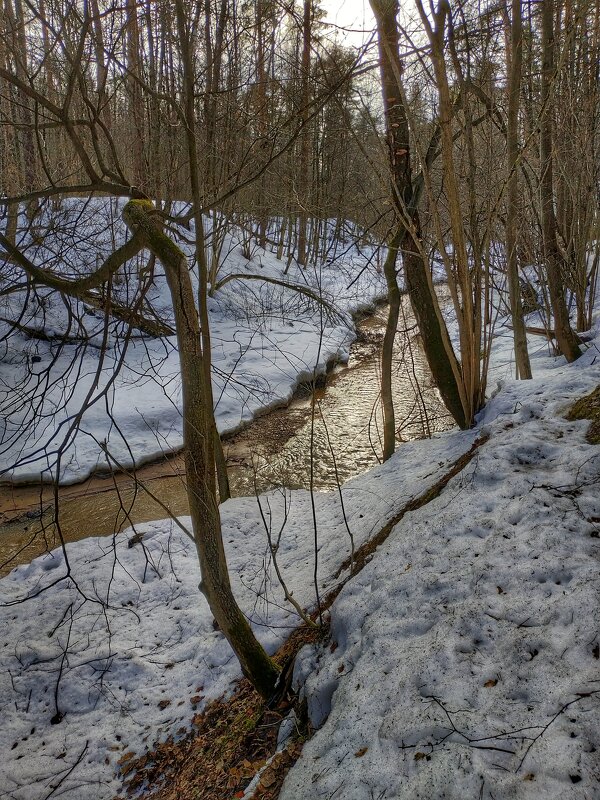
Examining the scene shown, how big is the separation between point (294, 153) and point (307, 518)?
13473 millimetres

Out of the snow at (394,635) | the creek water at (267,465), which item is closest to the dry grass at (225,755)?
the snow at (394,635)

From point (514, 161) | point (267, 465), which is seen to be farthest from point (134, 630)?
point (514, 161)

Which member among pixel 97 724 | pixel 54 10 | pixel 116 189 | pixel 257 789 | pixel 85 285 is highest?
pixel 54 10

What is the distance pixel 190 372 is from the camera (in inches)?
110

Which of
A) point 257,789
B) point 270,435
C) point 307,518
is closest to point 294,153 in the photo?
point 270,435

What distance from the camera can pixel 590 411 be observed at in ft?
12.1

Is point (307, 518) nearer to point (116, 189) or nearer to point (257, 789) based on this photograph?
point (257, 789)

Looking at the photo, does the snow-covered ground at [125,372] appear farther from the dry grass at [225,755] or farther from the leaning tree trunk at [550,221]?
the dry grass at [225,755]

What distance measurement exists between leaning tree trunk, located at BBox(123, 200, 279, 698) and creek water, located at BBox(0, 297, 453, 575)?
6.49 ft

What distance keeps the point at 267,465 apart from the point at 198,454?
15.5 ft

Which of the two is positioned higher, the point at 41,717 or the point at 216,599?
the point at 216,599

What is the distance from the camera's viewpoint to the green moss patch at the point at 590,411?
344cm

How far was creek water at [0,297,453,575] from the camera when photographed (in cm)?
630

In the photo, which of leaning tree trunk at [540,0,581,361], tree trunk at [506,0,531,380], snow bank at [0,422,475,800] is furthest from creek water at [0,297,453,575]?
leaning tree trunk at [540,0,581,361]
